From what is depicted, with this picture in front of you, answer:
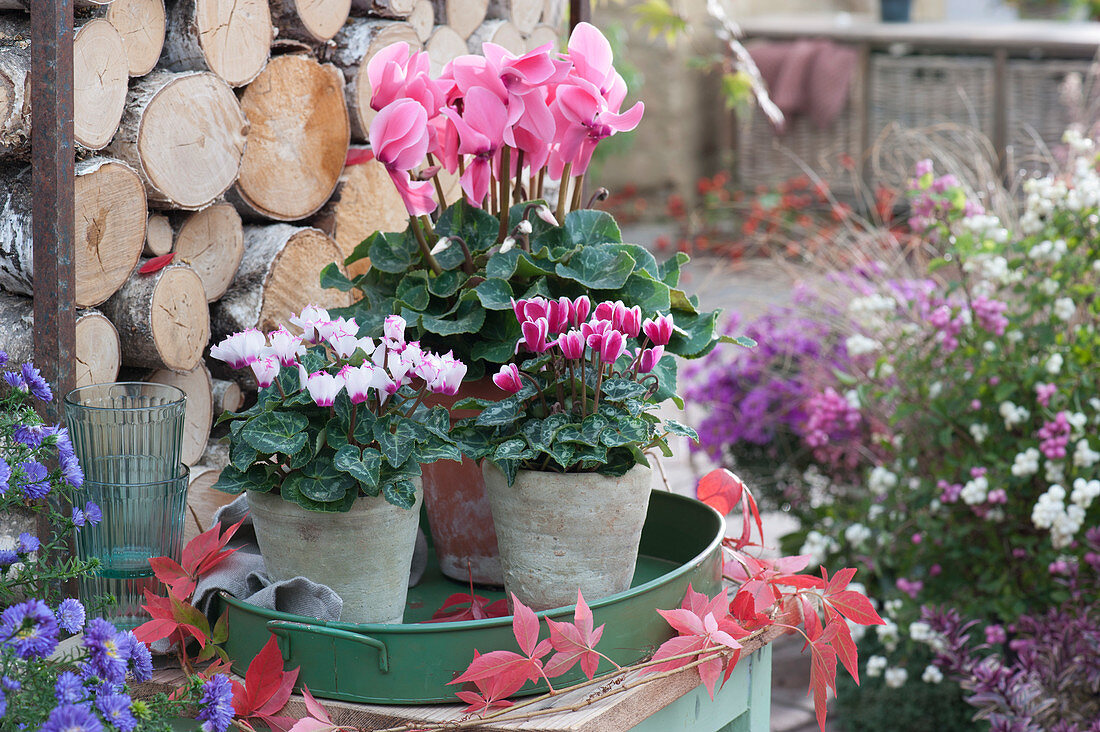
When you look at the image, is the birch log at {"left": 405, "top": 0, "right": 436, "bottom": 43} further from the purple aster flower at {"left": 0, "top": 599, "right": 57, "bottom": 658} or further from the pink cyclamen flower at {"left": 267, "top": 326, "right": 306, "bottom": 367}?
the purple aster flower at {"left": 0, "top": 599, "right": 57, "bottom": 658}

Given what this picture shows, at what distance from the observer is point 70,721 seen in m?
0.69

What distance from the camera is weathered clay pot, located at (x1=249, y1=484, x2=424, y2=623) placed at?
96 cm

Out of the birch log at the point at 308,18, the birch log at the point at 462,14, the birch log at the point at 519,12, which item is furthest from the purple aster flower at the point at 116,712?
the birch log at the point at 519,12

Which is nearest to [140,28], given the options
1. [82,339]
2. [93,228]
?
[93,228]

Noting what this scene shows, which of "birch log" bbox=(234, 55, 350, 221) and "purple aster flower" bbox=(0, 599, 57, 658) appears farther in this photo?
"birch log" bbox=(234, 55, 350, 221)

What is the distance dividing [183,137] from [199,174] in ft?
0.14

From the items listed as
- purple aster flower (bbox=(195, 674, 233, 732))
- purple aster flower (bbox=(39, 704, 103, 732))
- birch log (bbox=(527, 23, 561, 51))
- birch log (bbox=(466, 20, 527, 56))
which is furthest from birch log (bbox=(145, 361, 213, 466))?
birch log (bbox=(527, 23, 561, 51))

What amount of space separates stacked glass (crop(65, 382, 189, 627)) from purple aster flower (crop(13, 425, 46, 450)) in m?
0.08

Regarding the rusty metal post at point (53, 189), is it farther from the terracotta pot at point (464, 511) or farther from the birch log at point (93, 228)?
the terracotta pot at point (464, 511)

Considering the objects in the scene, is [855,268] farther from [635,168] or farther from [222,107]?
[635,168]

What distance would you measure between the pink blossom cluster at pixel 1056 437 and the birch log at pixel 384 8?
1200 mm

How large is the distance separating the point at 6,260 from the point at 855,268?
5.64ft

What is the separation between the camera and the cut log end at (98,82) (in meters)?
1.03

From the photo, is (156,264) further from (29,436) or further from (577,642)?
(577,642)
